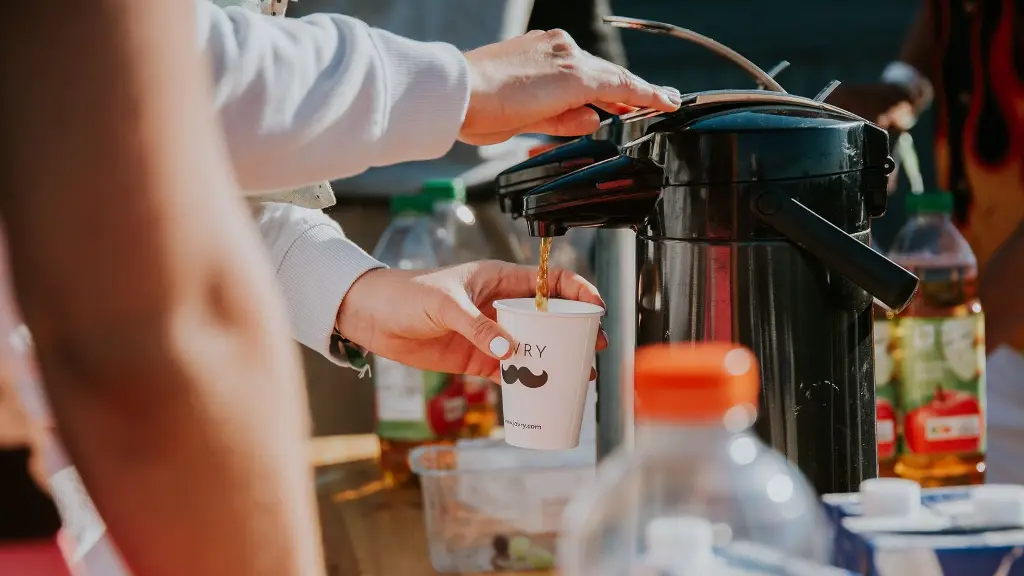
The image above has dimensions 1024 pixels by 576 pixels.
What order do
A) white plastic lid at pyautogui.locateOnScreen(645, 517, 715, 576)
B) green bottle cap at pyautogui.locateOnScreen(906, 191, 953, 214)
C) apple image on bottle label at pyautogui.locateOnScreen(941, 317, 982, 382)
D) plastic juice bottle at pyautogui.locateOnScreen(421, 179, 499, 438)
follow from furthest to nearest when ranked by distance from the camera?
1. plastic juice bottle at pyautogui.locateOnScreen(421, 179, 499, 438)
2. green bottle cap at pyautogui.locateOnScreen(906, 191, 953, 214)
3. apple image on bottle label at pyautogui.locateOnScreen(941, 317, 982, 382)
4. white plastic lid at pyautogui.locateOnScreen(645, 517, 715, 576)

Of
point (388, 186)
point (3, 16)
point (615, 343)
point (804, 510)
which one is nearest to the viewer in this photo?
point (3, 16)

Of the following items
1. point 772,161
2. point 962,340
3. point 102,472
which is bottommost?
point 962,340

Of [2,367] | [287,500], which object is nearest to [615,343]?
[2,367]

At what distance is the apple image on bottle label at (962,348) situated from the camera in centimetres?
139

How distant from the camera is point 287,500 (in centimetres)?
52

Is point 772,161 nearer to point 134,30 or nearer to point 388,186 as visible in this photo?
point 134,30

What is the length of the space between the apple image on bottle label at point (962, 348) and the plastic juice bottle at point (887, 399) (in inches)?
3.2

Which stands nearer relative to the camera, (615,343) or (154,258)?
(154,258)

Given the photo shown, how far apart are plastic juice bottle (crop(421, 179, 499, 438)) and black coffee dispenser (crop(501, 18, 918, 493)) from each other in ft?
2.02

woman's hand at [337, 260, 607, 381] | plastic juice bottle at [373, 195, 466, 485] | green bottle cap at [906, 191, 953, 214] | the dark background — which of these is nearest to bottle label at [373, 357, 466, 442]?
plastic juice bottle at [373, 195, 466, 485]

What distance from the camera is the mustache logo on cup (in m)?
0.97

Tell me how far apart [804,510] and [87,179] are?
399mm

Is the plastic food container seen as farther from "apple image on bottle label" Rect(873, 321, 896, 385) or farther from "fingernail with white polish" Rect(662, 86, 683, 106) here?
"fingernail with white polish" Rect(662, 86, 683, 106)

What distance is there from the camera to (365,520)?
1.48m
